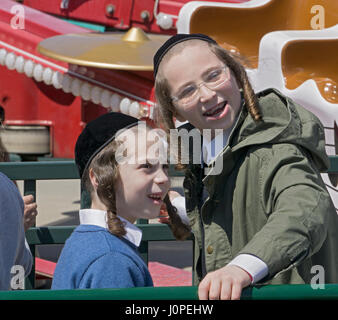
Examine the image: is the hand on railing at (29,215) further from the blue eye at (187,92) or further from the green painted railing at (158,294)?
the green painted railing at (158,294)

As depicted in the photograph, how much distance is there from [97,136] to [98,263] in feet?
1.33

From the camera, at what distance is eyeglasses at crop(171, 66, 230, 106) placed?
190 centimetres

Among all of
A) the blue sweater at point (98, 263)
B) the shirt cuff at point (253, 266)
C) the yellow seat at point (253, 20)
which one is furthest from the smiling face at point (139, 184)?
the yellow seat at point (253, 20)

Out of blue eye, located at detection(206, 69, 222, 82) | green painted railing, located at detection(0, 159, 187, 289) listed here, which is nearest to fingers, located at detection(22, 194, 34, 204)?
green painted railing, located at detection(0, 159, 187, 289)

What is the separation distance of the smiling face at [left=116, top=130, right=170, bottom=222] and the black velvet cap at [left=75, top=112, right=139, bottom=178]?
57 millimetres

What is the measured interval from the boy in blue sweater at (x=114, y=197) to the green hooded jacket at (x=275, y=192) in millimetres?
187

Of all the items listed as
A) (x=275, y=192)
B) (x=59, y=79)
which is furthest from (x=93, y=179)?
(x=59, y=79)

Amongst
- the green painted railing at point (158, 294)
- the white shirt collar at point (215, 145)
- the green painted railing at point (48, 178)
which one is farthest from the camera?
the green painted railing at point (48, 178)

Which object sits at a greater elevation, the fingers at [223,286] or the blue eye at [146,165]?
the blue eye at [146,165]

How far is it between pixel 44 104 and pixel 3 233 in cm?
691

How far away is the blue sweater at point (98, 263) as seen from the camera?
5.25 feet

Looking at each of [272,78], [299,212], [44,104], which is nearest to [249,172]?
[299,212]

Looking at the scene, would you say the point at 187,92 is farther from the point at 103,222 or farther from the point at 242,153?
the point at 103,222

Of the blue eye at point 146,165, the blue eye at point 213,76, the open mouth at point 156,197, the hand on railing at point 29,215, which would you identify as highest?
the blue eye at point 213,76
